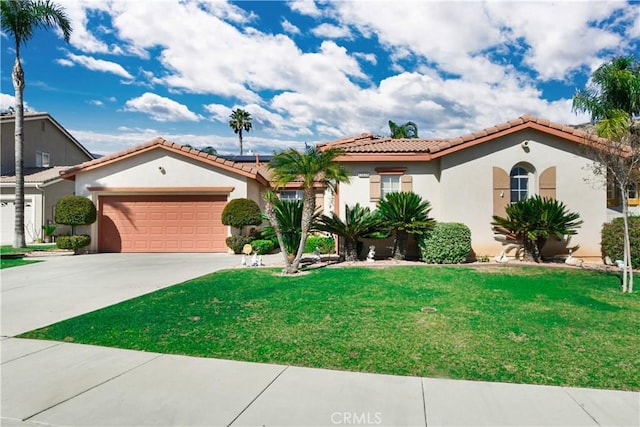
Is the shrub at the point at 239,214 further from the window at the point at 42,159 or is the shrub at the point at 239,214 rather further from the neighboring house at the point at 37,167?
the window at the point at 42,159

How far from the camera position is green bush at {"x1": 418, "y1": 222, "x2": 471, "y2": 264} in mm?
12289

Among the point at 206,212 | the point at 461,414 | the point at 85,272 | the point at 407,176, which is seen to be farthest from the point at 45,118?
the point at 461,414

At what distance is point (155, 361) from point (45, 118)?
27.3 meters

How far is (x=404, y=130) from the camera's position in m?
32.2

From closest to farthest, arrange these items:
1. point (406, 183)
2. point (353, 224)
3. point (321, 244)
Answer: point (353, 224) → point (406, 183) → point (321, 244)

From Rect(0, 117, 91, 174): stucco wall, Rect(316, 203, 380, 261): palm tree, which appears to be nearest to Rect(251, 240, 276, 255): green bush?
Rect(316, 203, 380, 261): palm tree

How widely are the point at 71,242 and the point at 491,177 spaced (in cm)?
1629

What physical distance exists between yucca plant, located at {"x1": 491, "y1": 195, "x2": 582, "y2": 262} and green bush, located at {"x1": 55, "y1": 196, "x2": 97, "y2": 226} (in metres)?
15.9

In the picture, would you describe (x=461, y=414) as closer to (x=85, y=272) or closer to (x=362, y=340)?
(x=362, y=340)

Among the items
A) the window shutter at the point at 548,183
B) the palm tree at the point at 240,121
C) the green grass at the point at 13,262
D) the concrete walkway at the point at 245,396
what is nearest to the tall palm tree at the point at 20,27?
the green grass at the point at 13,262

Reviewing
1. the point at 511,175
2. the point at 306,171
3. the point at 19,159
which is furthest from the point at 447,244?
the point at 19,159

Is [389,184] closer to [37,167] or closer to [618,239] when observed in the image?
[618,239]

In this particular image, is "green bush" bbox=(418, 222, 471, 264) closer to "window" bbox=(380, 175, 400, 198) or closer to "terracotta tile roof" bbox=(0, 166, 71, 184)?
"window" bbox=(380, 175, 400, 198)

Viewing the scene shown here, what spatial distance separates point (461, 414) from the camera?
3.42m
